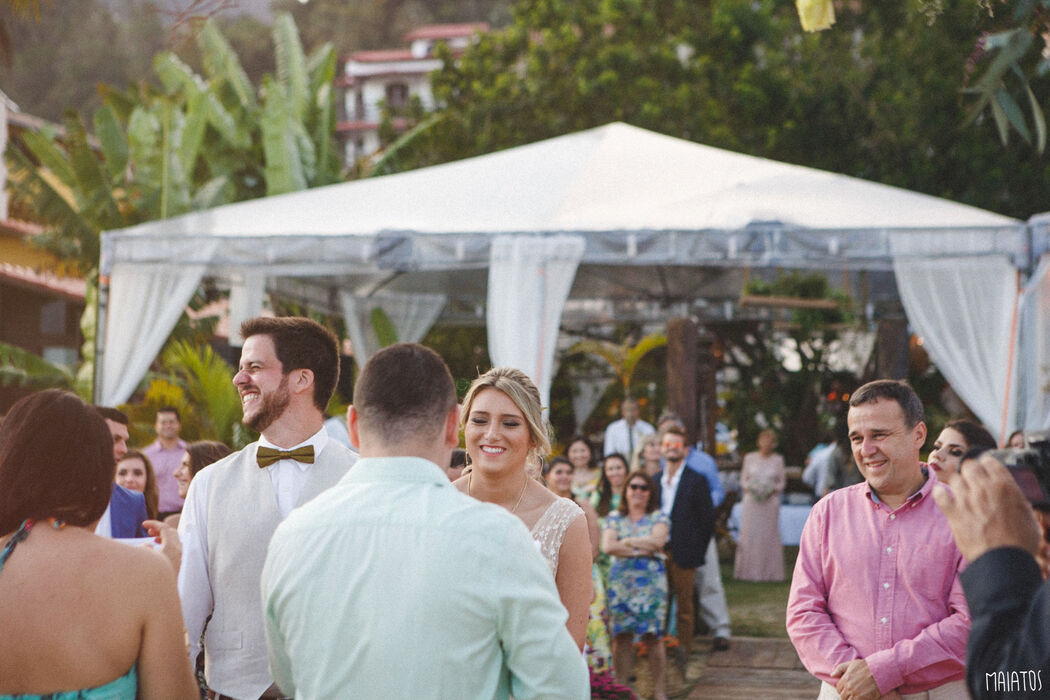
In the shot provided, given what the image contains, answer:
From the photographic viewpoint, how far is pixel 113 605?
7.81ft

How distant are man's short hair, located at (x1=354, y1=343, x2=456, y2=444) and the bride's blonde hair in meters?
1.29

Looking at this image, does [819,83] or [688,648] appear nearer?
[688,648]

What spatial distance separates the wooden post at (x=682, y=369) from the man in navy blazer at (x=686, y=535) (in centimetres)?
328

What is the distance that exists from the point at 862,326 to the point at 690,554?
33.1ft

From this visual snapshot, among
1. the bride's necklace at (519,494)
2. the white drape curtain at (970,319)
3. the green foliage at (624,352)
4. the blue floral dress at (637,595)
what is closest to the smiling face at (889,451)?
the bride's necklace at (519,494)

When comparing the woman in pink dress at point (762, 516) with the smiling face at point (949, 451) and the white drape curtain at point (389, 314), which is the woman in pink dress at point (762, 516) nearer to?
the white drape curtain at point (389, 314)

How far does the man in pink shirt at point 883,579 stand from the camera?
3426 mm

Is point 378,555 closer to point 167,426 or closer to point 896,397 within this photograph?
point 896,397

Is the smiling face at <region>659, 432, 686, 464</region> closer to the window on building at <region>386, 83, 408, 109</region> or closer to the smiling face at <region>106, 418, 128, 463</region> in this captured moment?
the smiling face at <region>106, 418, 128, 463</region>

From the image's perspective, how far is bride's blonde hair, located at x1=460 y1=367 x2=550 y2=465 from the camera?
371cm

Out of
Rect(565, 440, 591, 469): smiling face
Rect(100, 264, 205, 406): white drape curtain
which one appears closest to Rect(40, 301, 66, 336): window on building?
Rect(100, 264, 205, 406): white drape curtain

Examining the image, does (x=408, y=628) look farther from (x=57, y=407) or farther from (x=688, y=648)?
(x=688, y=648)

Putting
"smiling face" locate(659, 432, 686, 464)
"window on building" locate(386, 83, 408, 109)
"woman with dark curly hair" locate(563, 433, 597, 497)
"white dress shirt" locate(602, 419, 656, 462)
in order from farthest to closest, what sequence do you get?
"window on building" locate(386, 83, 408, 109)
"white dress shirt" locate(602, 419, 656, 462)
"woman with dark curly hair" locate(563, 433, 597, 497)
"smiling face" locate(659, 432, 686, 464)

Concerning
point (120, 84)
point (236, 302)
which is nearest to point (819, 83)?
point (236, 302)
